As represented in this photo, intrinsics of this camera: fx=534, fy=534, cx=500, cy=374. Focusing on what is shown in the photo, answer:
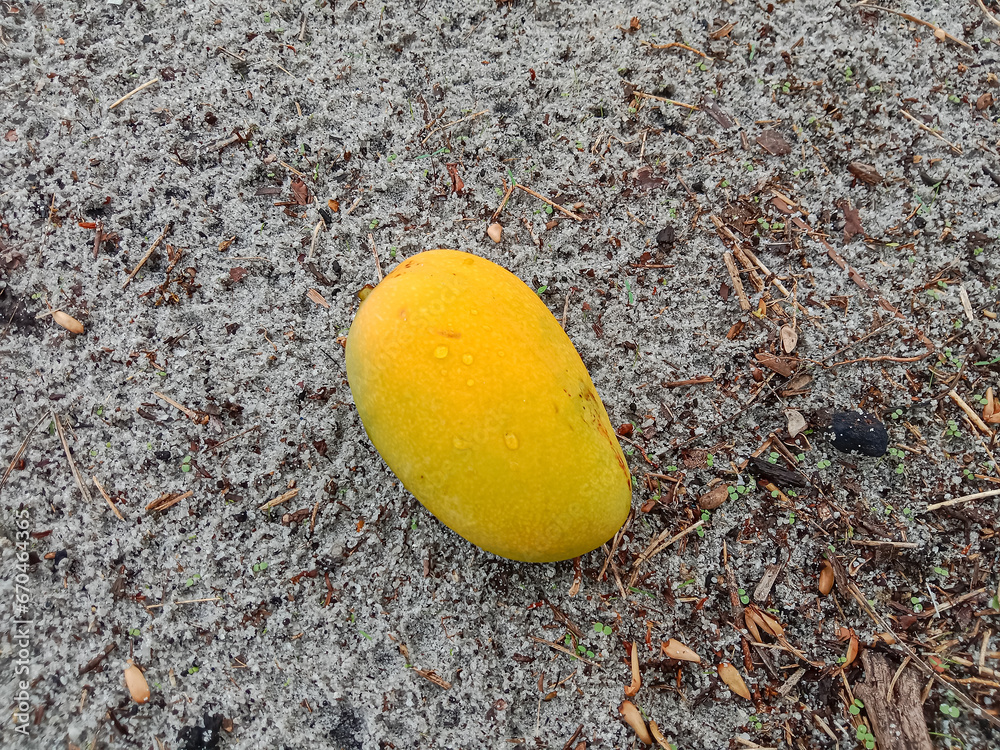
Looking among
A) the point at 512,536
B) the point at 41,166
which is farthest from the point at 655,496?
the point at 41,166

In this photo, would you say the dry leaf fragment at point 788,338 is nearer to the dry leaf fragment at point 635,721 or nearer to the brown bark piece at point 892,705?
the brown bark piece at point 892,705

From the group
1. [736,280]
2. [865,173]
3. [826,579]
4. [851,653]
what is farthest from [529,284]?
→ [851,653]

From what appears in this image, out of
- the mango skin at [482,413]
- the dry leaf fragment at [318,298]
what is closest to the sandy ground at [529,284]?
the dry leaf fragment at [318,298]

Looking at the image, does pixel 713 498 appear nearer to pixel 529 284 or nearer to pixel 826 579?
pixel 826 579

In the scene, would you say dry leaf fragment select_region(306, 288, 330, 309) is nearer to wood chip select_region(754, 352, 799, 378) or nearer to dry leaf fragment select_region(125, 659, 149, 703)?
dry leaf fragment select_region(125, 659, 149, 703)

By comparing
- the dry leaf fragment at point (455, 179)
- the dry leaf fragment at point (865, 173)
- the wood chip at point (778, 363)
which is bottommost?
the wood chip at point (778, 363)

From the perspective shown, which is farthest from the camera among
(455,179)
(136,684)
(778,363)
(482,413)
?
(455,179)
